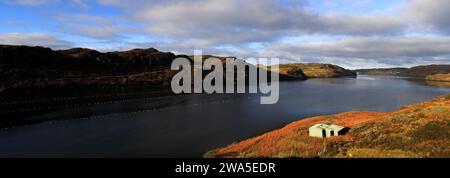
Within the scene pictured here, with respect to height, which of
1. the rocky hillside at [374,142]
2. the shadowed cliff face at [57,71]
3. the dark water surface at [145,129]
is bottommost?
the dark water surface at [145,129]

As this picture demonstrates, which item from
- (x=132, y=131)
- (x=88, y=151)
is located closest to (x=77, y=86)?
(x=132, y=131)

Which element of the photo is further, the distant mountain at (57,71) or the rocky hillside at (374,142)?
the distant mountain at (57,71)

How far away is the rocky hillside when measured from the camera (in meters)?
30.6

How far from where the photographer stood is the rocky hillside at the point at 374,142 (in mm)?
30562

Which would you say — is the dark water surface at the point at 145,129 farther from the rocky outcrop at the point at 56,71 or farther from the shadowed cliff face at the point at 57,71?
the rocky outcrop at the point at 56,71

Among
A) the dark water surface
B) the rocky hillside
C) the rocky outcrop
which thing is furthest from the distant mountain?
the rocky hillside

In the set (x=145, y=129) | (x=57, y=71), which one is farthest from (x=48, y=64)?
(x=145, y=129)

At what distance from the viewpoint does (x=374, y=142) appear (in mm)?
33969

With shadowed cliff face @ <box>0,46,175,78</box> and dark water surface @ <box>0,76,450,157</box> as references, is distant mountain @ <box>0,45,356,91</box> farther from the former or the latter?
dark water surface @ <box>0,76,450,157</box>

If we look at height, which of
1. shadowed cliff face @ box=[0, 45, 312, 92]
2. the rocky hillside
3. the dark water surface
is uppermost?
shadowed cliff face @ box=[0, 45, 312, 92]

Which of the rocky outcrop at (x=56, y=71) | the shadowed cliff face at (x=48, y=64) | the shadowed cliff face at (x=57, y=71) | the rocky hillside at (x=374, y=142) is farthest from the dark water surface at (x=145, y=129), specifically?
the shadowed cliff face at (x=48, y=64)

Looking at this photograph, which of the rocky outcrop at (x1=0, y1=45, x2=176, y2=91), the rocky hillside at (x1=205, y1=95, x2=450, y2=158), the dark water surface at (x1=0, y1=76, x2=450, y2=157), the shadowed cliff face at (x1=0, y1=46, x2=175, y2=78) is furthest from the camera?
the shadowed cliff face at (x1=0, y1=46, x2=175, y2=78)
